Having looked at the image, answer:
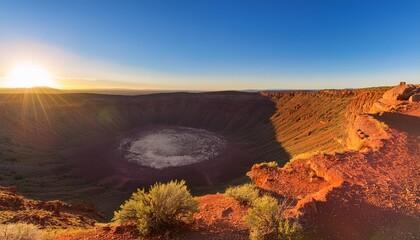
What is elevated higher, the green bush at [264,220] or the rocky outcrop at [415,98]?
the rocky outcrop at [415,98]

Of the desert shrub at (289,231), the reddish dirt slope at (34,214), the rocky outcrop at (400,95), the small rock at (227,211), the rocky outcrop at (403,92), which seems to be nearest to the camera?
the desert shrub at (289,231)

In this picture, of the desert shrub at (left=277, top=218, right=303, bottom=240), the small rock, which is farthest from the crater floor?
the desert shrub at (left=277, top=218, right=303, bottom=240)

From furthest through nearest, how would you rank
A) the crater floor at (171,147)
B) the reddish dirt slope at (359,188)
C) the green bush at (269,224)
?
the crater floor at (171,147)
the reddish dirt slope at (359,188)
the green bush at (269,224)

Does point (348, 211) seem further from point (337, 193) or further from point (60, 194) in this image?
point (60, 194)

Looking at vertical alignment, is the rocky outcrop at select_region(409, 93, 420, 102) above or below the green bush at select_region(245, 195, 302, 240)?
above

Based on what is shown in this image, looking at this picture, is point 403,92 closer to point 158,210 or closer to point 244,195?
point 244,195

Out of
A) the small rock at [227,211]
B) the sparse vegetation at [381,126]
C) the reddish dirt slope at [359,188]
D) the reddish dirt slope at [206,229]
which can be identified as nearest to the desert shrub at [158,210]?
the reddish dirt slope at [206,229]

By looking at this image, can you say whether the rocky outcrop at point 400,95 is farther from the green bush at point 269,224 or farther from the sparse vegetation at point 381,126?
the green bush at point 269,224

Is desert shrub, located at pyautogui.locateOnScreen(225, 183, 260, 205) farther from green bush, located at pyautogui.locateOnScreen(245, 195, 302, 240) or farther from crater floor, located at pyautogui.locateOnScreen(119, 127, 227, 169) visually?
crater floor, located at pyautogui.locateOnScreen(119, 127, 227, 169)
